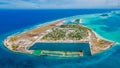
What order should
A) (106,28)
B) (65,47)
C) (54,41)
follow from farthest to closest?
(106,28), (54,41), (65,47)

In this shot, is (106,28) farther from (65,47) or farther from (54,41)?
(65,47)

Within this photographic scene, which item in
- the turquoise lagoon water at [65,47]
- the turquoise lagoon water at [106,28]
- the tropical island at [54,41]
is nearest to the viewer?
the tropical island at [54,41]

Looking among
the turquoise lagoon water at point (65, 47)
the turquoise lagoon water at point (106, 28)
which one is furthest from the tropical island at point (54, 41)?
Answer: the turquoise lagoon water at point (106, 28)

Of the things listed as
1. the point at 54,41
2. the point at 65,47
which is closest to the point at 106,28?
the point at 54,41

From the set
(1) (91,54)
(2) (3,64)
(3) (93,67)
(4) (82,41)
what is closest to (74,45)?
(4) (82,41)

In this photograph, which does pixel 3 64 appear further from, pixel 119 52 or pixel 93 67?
pixel 119 52

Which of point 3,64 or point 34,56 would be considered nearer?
point 3,64

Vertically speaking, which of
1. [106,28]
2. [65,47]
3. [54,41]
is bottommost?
[65,47]

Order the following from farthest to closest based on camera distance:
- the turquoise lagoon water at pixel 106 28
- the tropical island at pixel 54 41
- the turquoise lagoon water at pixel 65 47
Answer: the turquoise lagoon water at pixel 106 28 → the turquoise lagoon water at pixel 65 47 → the tropical island at pixel 54 41

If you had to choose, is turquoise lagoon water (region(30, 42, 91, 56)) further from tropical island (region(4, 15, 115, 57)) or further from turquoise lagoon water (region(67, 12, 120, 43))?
turquoise lagoon water (region(67, 12, 120, 43))

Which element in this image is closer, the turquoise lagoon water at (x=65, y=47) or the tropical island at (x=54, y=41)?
the tropical island at (x=54, y=41)

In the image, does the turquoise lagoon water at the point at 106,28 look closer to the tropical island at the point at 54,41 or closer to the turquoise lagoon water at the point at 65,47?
the tropical island at the point at 54,41
